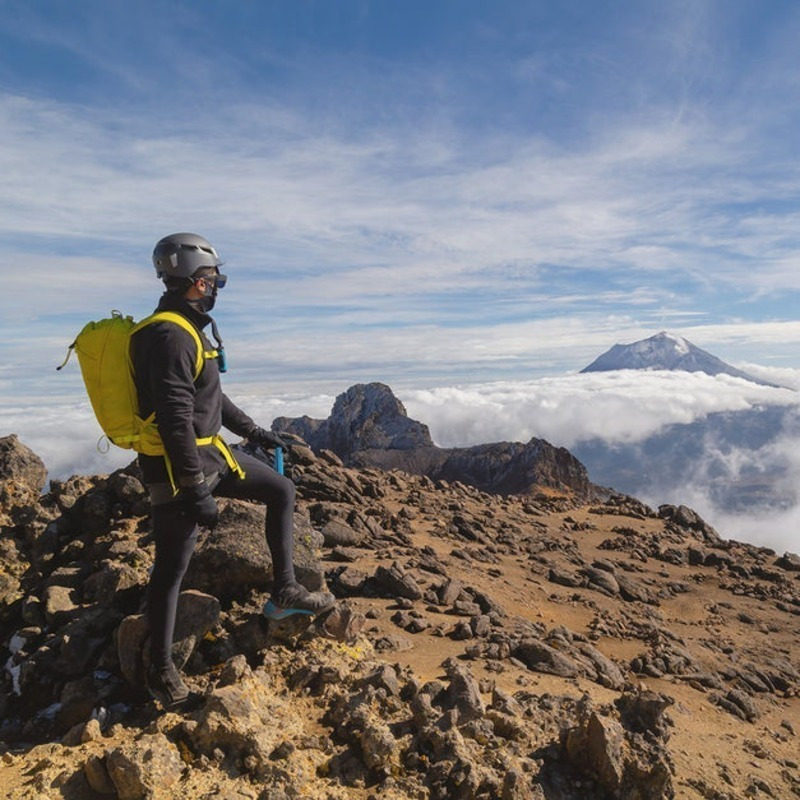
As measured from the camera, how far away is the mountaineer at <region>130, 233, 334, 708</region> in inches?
186

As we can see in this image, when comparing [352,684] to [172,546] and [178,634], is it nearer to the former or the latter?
[178,634]

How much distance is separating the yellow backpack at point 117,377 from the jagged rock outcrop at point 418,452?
153 feet

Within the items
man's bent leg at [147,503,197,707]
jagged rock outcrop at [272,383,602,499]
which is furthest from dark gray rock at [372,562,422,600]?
jagged rock outcrop at [272,383,602,499]

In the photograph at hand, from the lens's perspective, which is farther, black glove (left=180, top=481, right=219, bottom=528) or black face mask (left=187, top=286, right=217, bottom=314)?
black face mask (left=187, top=286, right=217, bottom=314)

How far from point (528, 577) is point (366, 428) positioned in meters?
57.8

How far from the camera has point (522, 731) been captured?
557cm

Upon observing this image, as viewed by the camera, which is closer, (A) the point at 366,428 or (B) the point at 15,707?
(B) the point at 15,707

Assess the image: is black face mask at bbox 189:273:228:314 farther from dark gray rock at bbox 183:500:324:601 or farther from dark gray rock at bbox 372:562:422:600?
dark gray rock at bbox 372:562:422:600

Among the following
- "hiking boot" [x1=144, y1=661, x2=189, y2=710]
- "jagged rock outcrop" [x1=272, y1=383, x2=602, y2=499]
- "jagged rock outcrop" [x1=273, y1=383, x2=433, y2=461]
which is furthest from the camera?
"jagged rock outcrop" [x1=273, y1=383, x2=433, y2=461]

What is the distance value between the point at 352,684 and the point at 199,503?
232 cm

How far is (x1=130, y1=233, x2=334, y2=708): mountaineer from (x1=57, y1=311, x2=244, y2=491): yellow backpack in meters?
0.06

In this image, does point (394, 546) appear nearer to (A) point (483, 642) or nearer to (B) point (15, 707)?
(A) point (483, 642)

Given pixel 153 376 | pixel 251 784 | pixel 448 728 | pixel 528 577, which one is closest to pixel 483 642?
pixel 448 728

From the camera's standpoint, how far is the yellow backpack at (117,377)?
484cm
